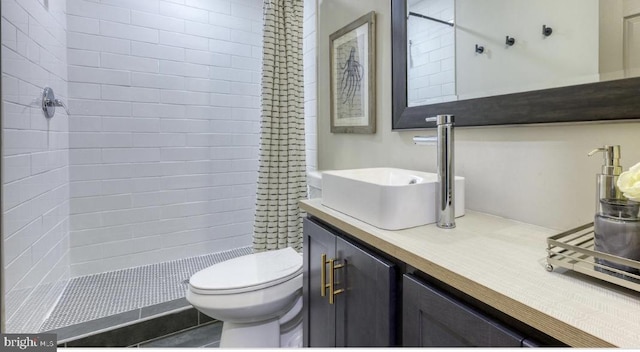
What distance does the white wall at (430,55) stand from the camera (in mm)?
1152

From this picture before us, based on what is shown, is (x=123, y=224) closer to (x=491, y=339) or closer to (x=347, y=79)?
(x=347, y=79)

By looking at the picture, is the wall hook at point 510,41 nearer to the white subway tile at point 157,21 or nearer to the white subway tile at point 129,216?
the white subway tile at point 157,21

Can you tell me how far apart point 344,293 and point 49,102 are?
1.83 m

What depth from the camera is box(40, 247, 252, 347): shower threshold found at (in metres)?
1.53

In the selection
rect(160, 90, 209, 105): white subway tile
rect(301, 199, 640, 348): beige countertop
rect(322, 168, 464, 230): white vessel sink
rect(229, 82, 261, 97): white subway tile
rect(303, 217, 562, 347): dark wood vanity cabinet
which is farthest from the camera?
rect(229, 82, 261, 97): white subway tile

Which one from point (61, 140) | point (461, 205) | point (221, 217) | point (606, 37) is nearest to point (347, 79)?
point (461, 205)

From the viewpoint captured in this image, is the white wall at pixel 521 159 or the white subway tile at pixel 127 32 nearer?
the white wall at pixel 521 159

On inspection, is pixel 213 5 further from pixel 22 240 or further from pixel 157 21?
pixel 22 240

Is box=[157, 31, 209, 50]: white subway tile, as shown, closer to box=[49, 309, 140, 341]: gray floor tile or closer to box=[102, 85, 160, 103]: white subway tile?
box=[102, 85, 160, 103]: white subway tile

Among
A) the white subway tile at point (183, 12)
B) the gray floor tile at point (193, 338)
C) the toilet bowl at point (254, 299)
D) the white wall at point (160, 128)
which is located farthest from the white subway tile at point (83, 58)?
the gray floor tile at point (193, 338)

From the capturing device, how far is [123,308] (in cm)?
173

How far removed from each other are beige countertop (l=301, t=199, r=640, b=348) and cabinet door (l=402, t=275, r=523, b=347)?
0.11ft

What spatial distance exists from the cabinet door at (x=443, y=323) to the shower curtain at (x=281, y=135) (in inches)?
50.0

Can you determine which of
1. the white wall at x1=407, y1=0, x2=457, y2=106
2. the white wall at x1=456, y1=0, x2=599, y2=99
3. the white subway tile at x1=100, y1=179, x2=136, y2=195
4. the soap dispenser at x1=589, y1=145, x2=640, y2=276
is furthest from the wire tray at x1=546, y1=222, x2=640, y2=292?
the white subway tile at x1=100, y1=179, x2=136, y2=195
